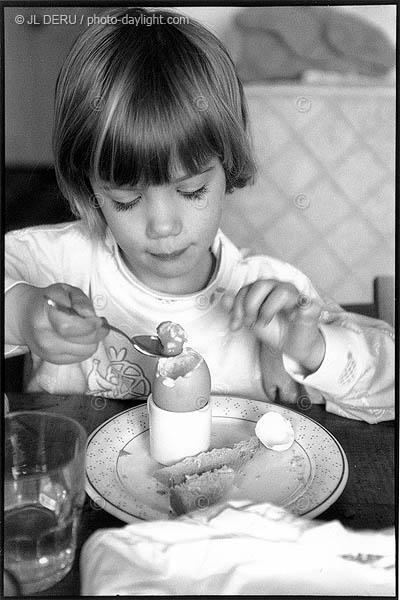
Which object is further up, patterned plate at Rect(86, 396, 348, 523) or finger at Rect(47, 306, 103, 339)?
finger at Rect(47, 306, 103, 339)

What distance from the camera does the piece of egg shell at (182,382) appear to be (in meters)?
0.62

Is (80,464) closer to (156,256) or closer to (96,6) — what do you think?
(156,256)

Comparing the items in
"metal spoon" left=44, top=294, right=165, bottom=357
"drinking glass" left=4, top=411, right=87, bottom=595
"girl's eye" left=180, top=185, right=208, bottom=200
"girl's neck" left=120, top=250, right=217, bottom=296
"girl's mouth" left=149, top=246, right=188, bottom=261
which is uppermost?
"girl's eye" left=180, top=185, right=208, bottom=200

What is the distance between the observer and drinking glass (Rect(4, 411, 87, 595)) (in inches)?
24.1

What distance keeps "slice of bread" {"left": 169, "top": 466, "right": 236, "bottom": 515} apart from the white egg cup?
22 millimetres

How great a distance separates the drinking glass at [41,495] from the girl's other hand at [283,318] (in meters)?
0.17

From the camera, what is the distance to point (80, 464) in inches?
24.7

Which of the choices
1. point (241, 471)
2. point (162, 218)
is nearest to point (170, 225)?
point (162, 218)

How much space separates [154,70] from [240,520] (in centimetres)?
37

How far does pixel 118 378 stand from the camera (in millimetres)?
657

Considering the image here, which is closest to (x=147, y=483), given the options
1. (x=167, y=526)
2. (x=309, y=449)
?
(x=167, y=526)

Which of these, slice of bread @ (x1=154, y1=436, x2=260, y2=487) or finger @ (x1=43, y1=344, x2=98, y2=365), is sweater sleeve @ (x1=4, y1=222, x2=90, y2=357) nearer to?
finger @ (x1=43, y1=344, x2=98, y2=365)

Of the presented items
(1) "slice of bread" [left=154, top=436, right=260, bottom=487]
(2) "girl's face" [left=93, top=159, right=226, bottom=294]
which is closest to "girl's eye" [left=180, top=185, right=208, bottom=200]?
(2) "girl's face" [left=93, top=159, right=226, bottom=294]

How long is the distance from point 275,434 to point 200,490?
0.08 m
